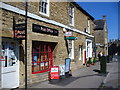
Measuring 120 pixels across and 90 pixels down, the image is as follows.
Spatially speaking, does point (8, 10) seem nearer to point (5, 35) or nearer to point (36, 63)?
Answer: point (5, 35)

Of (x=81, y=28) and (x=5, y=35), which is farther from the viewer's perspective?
(x=81, y=28)

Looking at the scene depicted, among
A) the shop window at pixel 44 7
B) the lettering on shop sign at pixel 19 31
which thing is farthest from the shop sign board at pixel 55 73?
the shop window at pixel 44 7

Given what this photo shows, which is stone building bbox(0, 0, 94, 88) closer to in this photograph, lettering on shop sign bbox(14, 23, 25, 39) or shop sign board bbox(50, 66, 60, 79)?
lettering on shop sign bbox(14, 23, 25, 39)

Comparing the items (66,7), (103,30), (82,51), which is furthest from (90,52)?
(103,30)

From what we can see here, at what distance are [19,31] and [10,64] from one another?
1543 mm

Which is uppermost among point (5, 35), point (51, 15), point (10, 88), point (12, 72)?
point (51, 15)

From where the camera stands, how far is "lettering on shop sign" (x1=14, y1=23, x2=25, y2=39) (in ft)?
19.1

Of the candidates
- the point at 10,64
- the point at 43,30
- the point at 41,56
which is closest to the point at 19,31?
the point at 10,64

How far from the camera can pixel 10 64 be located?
6.09 metres

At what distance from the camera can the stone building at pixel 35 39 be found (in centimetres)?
583

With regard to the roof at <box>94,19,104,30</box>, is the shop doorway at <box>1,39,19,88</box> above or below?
below

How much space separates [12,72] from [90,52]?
44.8ft

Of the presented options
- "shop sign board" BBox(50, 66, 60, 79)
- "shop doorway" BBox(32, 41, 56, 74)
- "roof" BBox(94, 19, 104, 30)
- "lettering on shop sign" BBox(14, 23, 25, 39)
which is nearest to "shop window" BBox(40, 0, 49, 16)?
"shop doorway" BBox(32, 41, 56, 74)

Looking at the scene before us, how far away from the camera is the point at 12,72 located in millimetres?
6125
